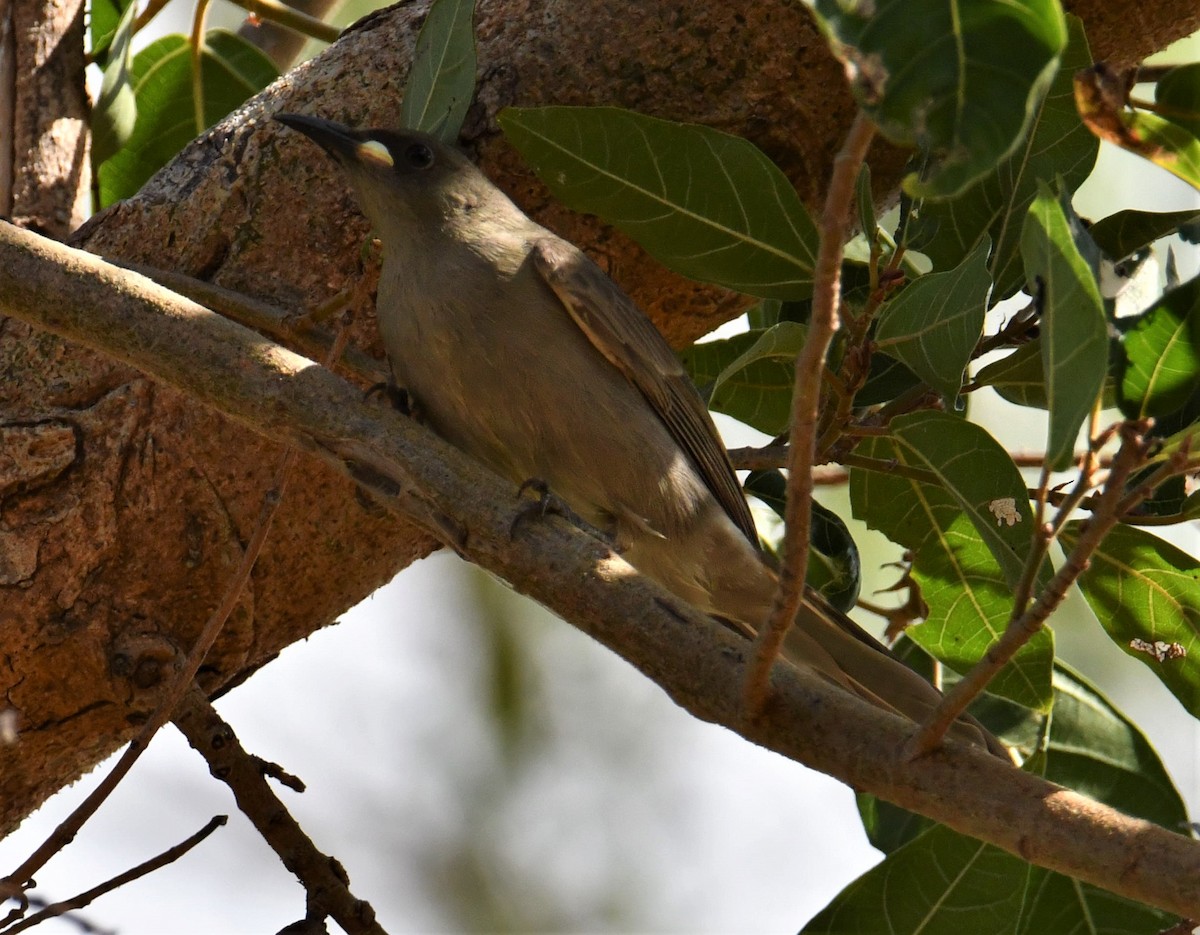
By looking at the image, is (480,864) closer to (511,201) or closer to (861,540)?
(861,540)

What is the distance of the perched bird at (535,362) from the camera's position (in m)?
3.21

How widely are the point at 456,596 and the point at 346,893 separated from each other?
202 inches

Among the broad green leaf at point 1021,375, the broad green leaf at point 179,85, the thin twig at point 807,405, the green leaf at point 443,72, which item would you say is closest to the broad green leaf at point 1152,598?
the broad green leaf at point 1021,375

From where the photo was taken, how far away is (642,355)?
11.1 ft

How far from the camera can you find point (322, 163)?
3.24 meters

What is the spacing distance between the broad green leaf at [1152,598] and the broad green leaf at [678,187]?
38.3 inches

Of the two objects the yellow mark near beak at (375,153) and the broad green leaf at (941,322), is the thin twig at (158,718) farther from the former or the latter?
the broad green leaf at (941,322)

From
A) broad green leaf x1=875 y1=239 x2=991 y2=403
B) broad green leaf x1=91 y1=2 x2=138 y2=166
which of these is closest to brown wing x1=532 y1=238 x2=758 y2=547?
broad green leaf x1=875 y1=239 x2=991 y2=403

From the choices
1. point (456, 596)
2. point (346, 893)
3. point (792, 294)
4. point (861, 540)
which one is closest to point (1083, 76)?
point (792, 294)

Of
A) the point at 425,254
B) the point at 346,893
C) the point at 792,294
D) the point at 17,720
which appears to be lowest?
the point at 346,893

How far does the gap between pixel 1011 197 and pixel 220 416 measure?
1893mm

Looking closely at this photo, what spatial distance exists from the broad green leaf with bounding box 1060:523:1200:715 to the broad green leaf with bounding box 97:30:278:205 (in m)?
3.02

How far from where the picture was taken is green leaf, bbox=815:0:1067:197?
1.59 meters

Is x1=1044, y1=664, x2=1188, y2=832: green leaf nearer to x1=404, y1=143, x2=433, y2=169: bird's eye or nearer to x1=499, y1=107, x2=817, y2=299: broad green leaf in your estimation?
x1=499, y1=107, x2=817, y2=299: broad green leaf
